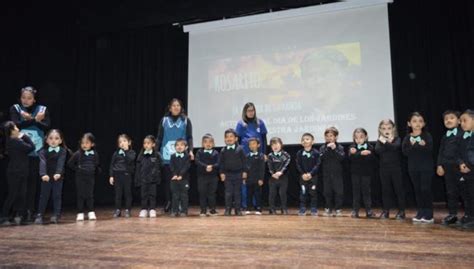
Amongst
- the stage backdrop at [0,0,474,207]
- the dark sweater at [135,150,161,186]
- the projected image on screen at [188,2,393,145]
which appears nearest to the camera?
the dark sweater at [135,150,161,186]

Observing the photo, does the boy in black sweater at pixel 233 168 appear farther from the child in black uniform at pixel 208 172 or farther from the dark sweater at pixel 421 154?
the dark sweater at pixel 421 154

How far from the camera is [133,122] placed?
6637 millimetres

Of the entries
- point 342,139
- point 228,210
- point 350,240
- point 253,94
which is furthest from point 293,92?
point 350,240

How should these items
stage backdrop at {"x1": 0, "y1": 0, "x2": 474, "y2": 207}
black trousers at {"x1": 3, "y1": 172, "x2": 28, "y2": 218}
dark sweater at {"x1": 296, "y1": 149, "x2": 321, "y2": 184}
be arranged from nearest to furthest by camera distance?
black trousers at {"x1": 3, "y1": 172, "x2": 28, "y2": 218}
dark sweater at {"x1": 296, "y1": 149, "x2": 321, "y2": 184}
stage backdrop at {"x1": 0, "y1": 0, "x2": 474, "y2": 207}

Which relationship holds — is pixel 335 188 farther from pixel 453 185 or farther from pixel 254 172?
pixel 453 185

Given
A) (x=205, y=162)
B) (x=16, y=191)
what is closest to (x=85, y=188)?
(x=16, y=191)

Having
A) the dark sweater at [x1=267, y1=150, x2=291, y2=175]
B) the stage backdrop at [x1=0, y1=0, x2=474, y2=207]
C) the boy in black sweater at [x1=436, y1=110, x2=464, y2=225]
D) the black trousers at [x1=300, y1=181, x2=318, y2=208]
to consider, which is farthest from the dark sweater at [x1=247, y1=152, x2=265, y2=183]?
the boy in black sweater at [x1=436, y1=110, x2=464, y2=225]

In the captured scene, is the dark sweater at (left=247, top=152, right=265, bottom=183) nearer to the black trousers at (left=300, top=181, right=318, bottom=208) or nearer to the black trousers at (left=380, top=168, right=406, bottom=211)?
the black trousers at (left=300, top=181, right=318, bottom=208)

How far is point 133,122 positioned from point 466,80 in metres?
5.20

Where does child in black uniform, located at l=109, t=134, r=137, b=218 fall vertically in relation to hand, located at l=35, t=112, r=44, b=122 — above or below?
below

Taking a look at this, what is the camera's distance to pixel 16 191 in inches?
136

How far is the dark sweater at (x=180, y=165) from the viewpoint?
4.16m

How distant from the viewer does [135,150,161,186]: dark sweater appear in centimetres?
422

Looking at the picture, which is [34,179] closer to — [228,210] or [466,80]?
[228,210]
